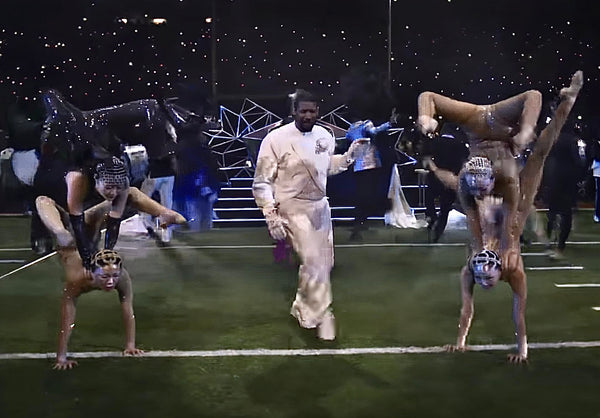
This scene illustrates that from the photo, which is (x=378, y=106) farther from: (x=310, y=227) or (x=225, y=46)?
(x=310, y=227)

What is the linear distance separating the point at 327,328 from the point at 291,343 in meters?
0.27

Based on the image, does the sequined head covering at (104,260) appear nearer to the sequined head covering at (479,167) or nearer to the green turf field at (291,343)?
the green turf field at (291,343)

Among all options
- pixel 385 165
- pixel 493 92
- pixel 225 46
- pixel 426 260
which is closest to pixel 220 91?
pixel 225 46

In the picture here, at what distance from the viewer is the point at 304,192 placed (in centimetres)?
530

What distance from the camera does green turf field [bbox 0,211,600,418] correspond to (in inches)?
166

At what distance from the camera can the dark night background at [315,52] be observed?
42.8ft

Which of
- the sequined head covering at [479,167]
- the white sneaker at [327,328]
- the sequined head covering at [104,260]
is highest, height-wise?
the sequined head covering at [479,167]

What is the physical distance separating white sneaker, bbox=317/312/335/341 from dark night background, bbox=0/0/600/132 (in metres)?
7.69

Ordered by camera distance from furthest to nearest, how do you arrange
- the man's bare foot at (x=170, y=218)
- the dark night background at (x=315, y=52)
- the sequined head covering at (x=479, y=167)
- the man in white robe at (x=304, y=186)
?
1. the dark night background at (x=315, y=52)
2. the man in white robe at (x=304, y=186)
3. the man's bare foot at (x=170, y=218)
4. the sequined head covering at (x=479, y=167)

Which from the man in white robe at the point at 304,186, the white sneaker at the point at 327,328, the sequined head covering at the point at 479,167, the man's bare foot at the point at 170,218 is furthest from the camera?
the white sneaker at the point at 327,328

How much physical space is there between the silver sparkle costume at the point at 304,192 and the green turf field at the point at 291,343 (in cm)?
44

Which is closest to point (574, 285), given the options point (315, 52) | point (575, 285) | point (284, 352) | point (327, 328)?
point (575, 285)

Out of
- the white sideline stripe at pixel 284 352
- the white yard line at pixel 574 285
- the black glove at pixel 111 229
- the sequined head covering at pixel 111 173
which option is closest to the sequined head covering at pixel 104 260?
the black glove at pixel 111 229

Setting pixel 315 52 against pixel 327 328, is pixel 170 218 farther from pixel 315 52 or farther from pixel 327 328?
pixel 315 52
